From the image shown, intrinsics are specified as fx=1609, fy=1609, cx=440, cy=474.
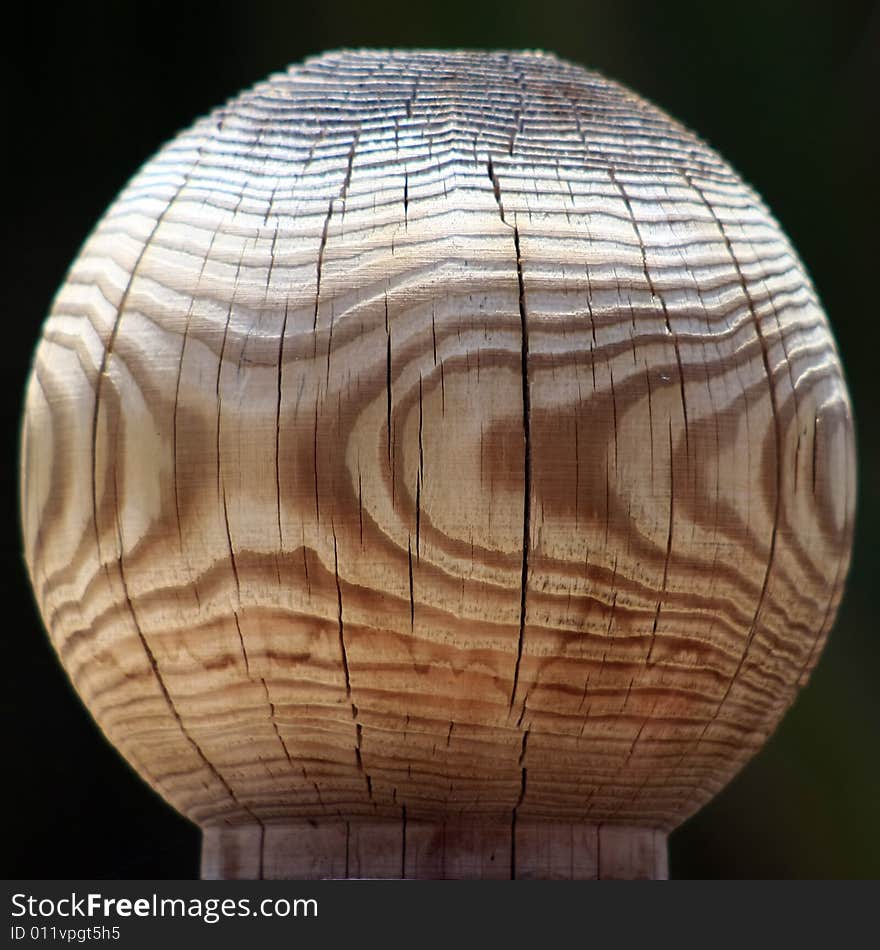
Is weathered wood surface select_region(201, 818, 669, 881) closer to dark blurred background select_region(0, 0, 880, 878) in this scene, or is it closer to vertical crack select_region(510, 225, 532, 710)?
vertical crack select_region(510, 225, 532, 710)

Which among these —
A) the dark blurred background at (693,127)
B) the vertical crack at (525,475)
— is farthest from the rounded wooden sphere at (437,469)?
the dark blurred background at (693,127)

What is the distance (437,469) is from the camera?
2.91 meters

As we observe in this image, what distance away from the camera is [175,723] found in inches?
128

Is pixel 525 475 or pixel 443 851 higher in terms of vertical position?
pixel 525 475

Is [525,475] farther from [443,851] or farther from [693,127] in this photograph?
[693,127]

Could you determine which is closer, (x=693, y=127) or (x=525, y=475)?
(x=525, y=475)

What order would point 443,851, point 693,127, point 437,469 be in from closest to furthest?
1. point 437,469
2. point 443,851
3. point 693,127

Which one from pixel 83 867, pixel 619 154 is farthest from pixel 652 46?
pixel 83 867

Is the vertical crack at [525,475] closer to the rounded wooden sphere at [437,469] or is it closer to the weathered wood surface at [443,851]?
the rounded wooden sphere at [437,469]

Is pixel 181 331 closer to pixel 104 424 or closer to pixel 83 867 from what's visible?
pixel 104 424

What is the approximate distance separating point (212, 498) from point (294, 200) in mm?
628

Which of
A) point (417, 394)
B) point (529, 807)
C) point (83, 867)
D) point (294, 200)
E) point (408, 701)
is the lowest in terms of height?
point (83, 867)

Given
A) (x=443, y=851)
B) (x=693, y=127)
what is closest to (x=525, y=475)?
(x=443, y=851)

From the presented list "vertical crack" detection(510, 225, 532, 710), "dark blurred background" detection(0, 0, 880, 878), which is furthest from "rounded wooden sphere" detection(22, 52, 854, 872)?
"dark blurred background" detection(0, 0, 880, 878)
